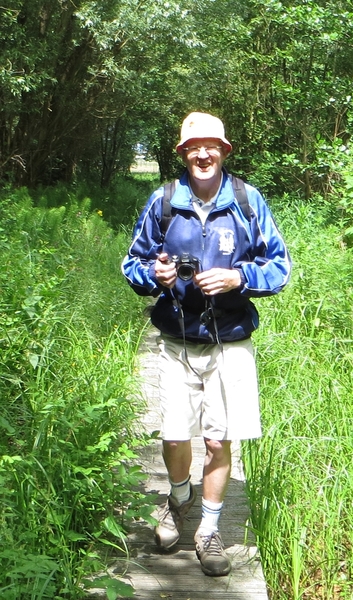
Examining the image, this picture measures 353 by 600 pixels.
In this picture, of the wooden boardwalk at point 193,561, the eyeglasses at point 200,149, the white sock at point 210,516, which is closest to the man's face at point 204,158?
the eyeglasses at point 200,149

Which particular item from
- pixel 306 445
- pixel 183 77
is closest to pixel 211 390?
pixel 306 445

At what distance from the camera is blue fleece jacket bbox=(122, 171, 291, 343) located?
3719mm

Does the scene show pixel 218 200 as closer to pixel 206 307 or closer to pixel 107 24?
pixel 206 307

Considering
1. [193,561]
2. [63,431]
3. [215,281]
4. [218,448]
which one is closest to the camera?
[215,281]

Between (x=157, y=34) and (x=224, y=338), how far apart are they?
40.1 ft

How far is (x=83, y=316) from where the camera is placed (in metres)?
7.13

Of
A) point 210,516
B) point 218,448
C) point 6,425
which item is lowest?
point 210,516

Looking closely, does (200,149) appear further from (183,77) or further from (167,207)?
(183,77)

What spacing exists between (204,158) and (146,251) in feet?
1.73

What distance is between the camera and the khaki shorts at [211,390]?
381 centimetres

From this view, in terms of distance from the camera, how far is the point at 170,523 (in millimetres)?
4027

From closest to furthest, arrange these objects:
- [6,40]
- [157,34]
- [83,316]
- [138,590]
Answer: [138,590] < [83,316] < [6,40] < [157,34]

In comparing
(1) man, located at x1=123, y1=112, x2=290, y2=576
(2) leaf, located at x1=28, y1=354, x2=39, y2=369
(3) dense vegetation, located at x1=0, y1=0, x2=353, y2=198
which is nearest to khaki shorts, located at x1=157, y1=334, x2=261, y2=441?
(1) man, located at x1=123, y1=112, x2=290, y2=576

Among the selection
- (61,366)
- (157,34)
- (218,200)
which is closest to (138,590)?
(218,200)
